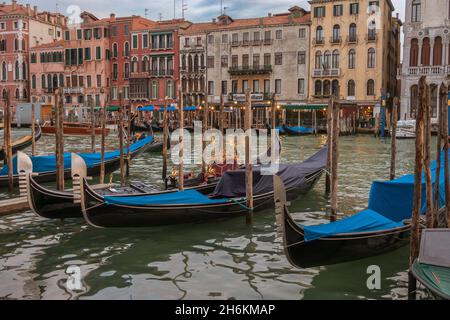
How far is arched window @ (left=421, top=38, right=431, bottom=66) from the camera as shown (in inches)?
1008

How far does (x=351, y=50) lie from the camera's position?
2911cm

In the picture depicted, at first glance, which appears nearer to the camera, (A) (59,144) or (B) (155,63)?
(A) (59,144)

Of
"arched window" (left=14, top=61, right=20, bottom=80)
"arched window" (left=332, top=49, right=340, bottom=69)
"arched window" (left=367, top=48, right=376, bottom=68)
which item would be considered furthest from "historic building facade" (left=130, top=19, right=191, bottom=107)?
"arched window" (left=367, top=48, right=376, bottom=68)

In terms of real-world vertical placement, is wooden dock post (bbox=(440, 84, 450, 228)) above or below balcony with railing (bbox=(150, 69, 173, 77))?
below

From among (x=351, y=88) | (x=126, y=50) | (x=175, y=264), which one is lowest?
(x=175, y=264)

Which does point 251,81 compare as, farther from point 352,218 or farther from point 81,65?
point 352,218

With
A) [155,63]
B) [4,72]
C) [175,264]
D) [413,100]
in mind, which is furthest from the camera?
[4,72]

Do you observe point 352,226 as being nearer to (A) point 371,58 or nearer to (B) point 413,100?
(B) point 413,100

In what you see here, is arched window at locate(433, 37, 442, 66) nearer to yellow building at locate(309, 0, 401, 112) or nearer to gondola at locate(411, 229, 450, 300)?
yellow building at locate(309, 0, 401, 112)

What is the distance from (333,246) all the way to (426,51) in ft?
75.6

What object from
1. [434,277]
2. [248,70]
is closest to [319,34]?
[248,70]

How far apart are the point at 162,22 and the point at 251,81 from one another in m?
8.64

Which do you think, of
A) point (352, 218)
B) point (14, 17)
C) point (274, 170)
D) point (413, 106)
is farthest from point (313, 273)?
point (14, 17)

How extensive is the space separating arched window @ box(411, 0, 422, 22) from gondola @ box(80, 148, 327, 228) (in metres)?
20.2
